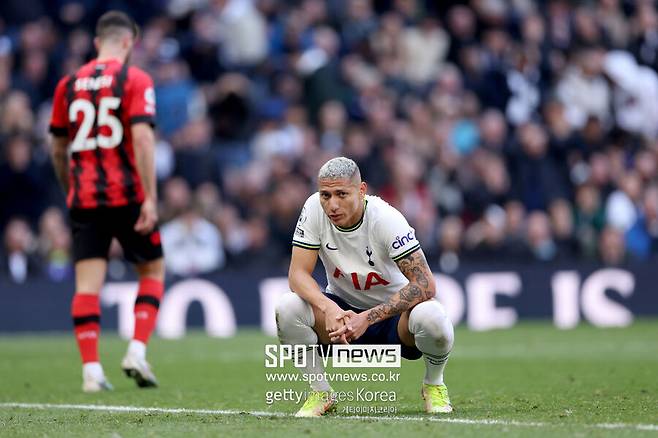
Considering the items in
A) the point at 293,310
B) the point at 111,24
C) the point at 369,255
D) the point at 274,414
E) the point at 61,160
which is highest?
the point at 111,24

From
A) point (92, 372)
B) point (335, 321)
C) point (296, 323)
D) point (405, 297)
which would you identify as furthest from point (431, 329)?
point (92, 372)

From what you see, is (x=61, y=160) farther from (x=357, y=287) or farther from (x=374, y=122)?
(x=374, y=122)

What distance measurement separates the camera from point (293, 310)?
731 centimetres

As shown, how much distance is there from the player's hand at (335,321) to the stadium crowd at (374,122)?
939 centimetres

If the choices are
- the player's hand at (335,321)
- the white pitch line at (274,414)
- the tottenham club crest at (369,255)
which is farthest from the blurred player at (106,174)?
the player's hand at (335,321)

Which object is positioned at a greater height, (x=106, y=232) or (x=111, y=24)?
(x=111, y=24)

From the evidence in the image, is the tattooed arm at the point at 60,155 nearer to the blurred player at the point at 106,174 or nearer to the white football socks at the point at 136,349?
the blurred player at the point at 106,174

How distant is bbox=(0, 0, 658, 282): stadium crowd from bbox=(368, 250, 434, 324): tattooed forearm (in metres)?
9.43

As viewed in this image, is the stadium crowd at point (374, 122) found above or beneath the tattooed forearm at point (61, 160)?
above

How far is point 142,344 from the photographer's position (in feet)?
31.4

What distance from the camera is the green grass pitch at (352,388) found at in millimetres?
6645

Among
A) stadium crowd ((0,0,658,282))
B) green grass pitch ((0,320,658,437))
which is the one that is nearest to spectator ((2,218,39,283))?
stadium crowd ((0,0,658,282))

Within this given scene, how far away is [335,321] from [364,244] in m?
0.58

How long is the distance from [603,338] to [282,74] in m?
6.81
